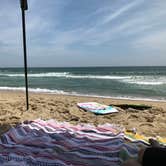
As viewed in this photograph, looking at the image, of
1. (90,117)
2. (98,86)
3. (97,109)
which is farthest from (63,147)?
(98,86)

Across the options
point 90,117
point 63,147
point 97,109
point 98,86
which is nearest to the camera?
point 63,147

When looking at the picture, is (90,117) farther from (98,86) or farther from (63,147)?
(98,86)

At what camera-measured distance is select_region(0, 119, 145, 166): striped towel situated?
2615 mm

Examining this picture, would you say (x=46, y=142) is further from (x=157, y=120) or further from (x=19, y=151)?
(x=157, y=120)

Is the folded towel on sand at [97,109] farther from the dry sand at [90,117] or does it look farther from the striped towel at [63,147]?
the striped towel at [63,147]

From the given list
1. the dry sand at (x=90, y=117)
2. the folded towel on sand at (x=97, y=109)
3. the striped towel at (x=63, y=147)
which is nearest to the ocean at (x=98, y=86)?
the folded towel on sand at (x=97, y=109)

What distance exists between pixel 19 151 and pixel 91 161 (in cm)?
82

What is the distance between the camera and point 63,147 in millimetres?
2896

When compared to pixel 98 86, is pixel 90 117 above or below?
above

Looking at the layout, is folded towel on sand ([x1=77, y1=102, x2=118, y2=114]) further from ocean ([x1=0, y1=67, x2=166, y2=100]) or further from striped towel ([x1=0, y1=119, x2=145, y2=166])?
ocean ([x1=0, y1=67, x2=166, y2=100])

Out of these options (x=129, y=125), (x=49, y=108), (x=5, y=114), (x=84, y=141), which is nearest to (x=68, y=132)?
(x=84, y=141)

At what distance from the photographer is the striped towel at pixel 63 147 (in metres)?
2.62

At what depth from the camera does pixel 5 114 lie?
4891 millimetres

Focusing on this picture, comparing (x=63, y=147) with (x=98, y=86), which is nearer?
(x=63, y=147)
